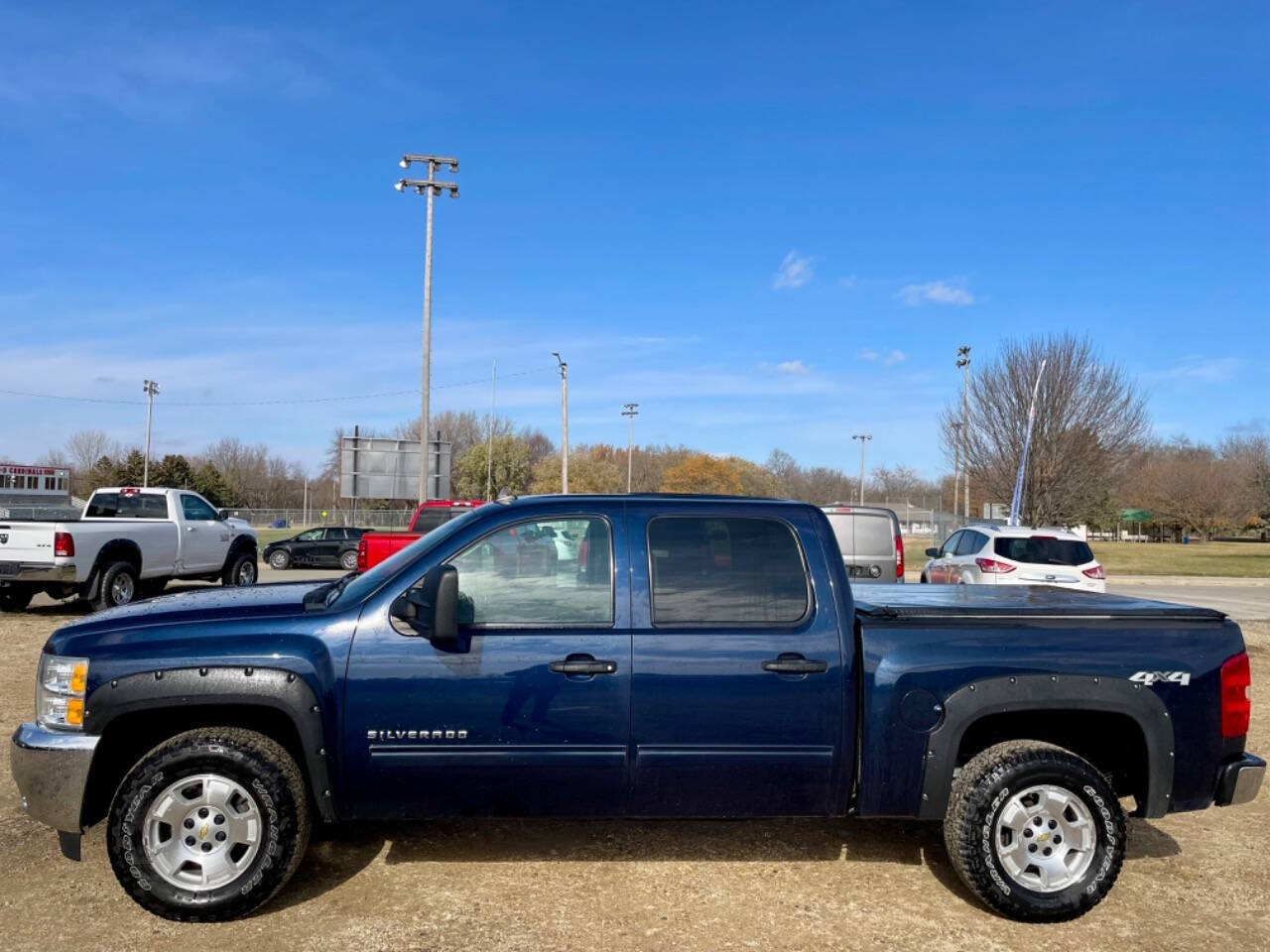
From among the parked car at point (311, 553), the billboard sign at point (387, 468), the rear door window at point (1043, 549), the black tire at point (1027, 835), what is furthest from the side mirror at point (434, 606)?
the billboard sign at point (387, 468)

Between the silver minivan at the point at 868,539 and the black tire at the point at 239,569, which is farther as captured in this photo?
the black tire at the point at 239,569

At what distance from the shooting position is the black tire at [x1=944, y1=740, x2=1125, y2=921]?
4.07 metres

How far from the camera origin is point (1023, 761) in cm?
411

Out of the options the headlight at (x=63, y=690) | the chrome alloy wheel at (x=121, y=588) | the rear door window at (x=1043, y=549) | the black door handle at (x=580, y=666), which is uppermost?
the rear door window at (x=1043, y=549)

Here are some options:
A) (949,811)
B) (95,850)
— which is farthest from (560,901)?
(95,850)

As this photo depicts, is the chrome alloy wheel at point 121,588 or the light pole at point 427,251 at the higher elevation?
the light pole at point 427,251

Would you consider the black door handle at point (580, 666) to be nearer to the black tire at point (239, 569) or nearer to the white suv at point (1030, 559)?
the white suv at point (1030, 559)

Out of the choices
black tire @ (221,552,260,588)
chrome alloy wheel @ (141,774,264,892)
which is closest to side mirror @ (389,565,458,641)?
chrome alloy wheel @ (141,774,264,892)

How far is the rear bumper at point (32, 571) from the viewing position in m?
12.3

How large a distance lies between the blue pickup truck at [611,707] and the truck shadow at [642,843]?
62cm

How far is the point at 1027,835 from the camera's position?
4145 millimetres

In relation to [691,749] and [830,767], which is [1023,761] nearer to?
[830,767]

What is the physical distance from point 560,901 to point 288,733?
4.53 ft

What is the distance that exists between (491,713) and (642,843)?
4.79 ft
